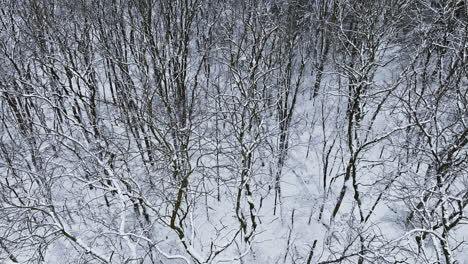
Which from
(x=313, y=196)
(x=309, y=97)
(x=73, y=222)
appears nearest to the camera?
(x=73, y=222)

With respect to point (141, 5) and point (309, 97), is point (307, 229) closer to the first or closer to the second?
point (309, 97)

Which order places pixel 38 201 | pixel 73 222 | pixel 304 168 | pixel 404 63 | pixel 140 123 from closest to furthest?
pixel 38 201 < pixel 140 123 < pixel 73 222 < pixel 304 168 < pixel 404 63

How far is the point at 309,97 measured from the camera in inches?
722

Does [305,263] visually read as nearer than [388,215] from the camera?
Yes

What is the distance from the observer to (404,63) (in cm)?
1670

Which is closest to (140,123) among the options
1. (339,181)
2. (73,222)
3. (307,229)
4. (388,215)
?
(73,222)

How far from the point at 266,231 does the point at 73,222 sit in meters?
7.37

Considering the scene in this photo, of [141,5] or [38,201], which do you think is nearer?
[38,201]

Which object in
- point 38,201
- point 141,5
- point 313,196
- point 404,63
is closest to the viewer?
point 38,201

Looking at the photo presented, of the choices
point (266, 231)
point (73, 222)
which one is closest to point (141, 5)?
point (73, 222)

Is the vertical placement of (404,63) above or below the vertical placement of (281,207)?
above

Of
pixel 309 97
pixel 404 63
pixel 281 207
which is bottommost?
pixel 281 207

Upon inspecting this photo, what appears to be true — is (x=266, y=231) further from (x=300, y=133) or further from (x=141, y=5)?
(x=141, y=5)

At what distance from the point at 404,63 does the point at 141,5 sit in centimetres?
1256
